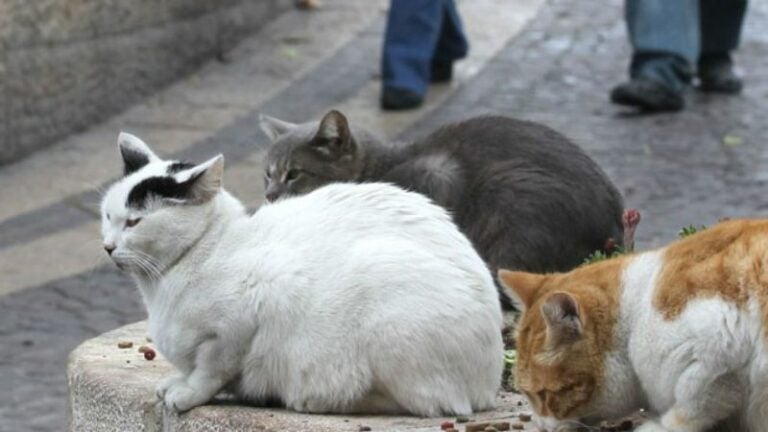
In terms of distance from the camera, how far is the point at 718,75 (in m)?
10.4

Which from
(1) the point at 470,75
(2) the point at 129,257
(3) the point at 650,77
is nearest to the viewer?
(2) the point at 129,257

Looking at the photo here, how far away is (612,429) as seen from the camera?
12.3ft

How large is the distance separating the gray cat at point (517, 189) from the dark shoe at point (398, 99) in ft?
13.4

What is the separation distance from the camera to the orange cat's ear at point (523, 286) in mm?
3801

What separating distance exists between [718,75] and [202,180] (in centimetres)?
700

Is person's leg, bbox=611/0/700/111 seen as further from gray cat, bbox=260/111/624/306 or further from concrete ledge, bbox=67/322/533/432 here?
concrete ledge, bbox=67/322/533/432

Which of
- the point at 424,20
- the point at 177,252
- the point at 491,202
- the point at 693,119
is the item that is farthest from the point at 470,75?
the point at 177,252

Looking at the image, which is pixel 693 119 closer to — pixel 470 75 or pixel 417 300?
pixel 470 75

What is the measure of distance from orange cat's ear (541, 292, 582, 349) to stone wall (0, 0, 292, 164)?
586 centimetres

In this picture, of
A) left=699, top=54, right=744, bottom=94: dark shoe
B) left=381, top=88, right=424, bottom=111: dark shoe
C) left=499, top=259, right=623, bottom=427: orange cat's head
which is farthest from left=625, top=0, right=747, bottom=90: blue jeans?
left=499, top=259, right=623, bottom=427: orange cat's head

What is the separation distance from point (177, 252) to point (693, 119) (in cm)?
633

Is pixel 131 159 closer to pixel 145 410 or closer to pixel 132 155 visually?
pixel 132 155

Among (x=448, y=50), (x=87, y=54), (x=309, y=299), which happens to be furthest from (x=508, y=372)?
(x=448, y=50)

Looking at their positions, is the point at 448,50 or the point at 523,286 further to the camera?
the point at 448,50
